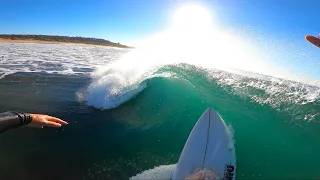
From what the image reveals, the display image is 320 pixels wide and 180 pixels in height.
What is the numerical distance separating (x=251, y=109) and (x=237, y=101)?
20.8 inches

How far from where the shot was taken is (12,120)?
2965 mm

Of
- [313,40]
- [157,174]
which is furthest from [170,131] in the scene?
[313,40]

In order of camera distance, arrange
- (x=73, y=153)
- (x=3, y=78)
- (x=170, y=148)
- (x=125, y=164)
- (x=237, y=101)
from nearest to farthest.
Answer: (x=125, y=164) → (x=73, y=153) → (x=170, y=148) → (x=237, y=101) → (x=3, y=78)

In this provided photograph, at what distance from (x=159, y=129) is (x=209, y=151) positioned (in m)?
2.53

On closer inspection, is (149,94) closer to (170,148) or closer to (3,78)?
(170,148)

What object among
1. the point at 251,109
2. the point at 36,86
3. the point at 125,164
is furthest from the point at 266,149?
the point at 36,86

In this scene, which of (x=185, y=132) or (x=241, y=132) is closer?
(x=241, y=132)

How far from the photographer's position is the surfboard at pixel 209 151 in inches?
189

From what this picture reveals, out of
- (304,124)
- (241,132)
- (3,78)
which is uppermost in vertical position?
(304,124)

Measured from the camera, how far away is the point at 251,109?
727cm

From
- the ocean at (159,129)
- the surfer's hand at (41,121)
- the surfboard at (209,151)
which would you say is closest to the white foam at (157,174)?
the ocean at (159,129)

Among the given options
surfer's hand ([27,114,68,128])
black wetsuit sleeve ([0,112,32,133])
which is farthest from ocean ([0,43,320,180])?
black wetsuit sleeve ([0,112,32,133])

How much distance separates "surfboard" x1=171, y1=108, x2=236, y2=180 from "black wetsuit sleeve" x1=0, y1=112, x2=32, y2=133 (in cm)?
266

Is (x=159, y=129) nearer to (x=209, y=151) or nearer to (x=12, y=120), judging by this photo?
(x=209, y=151)
